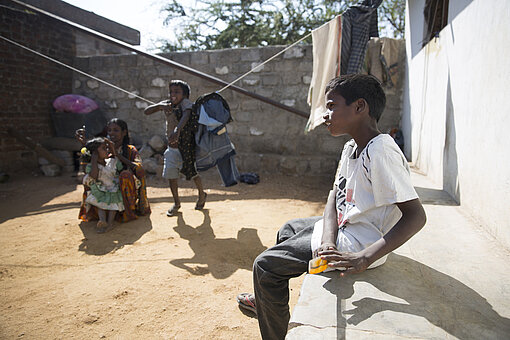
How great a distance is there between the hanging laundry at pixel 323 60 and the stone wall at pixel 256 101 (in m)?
1.75

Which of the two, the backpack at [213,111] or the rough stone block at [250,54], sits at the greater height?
the rough stone block at [250,54]

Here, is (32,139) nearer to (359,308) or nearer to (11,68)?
(11,68)

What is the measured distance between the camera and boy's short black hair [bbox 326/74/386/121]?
1.39 metres

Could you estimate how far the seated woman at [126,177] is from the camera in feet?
12.3

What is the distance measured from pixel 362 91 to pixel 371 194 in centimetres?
44

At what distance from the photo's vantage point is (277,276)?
4.80 feet

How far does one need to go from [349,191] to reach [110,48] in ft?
42.8

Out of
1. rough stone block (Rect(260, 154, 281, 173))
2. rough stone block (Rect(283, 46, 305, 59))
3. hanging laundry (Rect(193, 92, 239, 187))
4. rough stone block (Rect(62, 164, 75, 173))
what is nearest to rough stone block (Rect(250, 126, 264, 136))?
rough stone block (Rect(260, 154, 281, 173))


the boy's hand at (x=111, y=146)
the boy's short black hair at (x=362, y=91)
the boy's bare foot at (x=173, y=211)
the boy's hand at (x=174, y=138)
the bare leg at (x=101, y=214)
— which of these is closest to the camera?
the boy's short black hair at (x=362, y=91)

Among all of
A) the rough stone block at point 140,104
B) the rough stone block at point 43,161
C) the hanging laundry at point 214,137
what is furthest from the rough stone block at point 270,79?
the rough stone block at point 43,161

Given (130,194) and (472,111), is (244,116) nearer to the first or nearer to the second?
(130,194)

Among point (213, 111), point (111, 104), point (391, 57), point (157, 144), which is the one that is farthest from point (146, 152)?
point (391, 57)

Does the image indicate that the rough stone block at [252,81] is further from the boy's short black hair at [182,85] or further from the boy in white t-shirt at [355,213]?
the boy in white t-shirt at [355,213]

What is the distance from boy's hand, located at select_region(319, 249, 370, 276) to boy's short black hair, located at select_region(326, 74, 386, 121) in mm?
615
